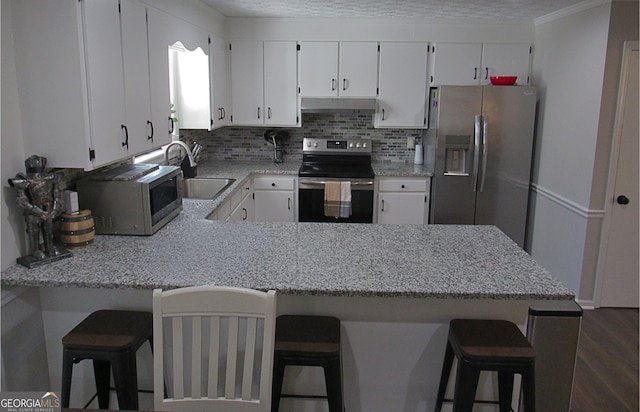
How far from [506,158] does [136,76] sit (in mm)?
3129

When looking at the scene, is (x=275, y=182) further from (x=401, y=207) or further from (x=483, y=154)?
(x=483, y=154)

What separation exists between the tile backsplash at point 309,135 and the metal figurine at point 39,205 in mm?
2962

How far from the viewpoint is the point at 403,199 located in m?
4.70

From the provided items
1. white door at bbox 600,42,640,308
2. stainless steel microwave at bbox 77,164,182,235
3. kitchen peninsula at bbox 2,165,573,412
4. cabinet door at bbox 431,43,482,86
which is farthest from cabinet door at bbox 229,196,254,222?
white door at bbox 600,42,640,308

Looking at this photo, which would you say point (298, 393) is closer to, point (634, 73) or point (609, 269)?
point (609, 269)

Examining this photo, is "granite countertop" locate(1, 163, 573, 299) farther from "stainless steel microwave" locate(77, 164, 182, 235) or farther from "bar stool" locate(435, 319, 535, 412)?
"bar stool" locate(435, 319, 535, 412)

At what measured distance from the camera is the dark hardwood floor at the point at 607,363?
275 cm

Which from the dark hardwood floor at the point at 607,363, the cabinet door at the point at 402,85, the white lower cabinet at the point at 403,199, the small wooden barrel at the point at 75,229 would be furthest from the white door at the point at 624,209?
the small wooden barrel at the point at 75,229

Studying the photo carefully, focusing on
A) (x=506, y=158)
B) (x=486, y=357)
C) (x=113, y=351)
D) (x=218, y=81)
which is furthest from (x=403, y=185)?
(x=113, y=351)

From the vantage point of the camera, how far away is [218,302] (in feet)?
5.31

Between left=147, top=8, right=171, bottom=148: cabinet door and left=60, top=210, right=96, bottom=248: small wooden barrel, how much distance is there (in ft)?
2.39

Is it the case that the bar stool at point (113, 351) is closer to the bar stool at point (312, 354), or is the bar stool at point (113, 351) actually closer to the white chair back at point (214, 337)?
the white chair back at point (214, 337)

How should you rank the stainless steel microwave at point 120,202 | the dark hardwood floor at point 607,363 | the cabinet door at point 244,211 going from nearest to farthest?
the stainless steel microwave at point 120,202 → the dark hardwood floor at point 607,363 → the cabinet door at point 244,211

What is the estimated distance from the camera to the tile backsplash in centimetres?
515
